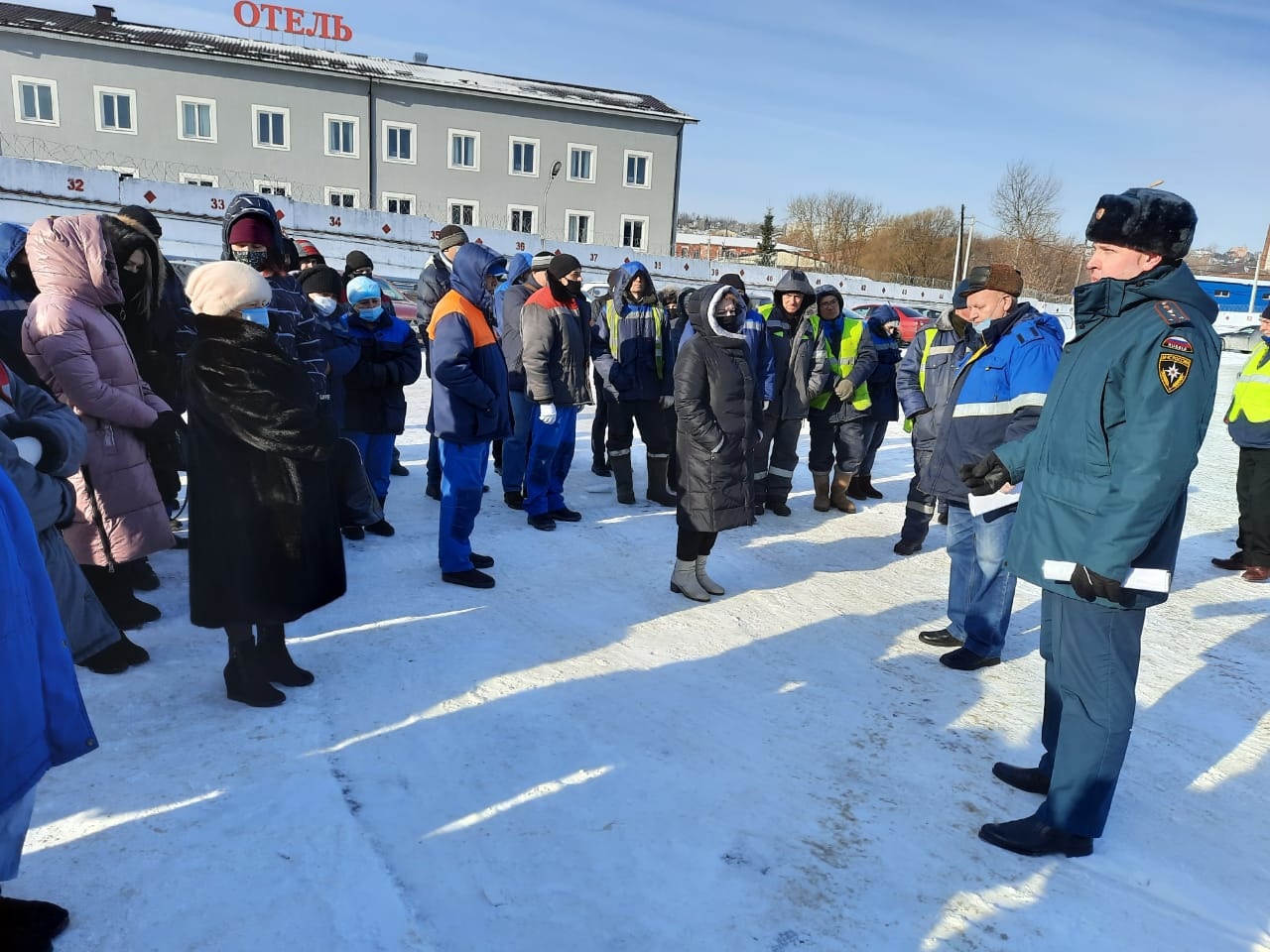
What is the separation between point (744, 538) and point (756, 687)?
247cm

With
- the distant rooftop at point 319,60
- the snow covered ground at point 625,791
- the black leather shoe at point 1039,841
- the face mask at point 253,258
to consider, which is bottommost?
the snow covered ground at point 625,791

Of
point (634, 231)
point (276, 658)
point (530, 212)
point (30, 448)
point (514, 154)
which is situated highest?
point (514, 154)

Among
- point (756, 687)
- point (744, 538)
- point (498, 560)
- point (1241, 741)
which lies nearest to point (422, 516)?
point (498, 560)

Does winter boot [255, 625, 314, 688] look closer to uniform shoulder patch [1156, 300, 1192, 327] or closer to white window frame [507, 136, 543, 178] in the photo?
uniform shoulder patch [1156, 300, 1192, 327]

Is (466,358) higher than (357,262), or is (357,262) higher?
(357,262)

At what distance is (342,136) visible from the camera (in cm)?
3228

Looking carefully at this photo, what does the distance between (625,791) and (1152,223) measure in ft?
8.35

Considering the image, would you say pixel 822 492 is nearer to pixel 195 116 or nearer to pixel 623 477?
pixel 623 477

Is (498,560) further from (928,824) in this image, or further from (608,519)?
(928,824)

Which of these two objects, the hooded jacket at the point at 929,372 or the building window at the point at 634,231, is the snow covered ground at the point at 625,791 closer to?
the hooded jacket at the point at 929,372

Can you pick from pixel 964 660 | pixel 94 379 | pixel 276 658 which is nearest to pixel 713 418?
pixel 964 660

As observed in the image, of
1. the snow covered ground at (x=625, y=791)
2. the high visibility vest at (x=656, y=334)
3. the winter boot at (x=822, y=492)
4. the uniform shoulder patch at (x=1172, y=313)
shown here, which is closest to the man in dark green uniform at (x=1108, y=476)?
the uniform shoulder patch at (x=1172, y=313)

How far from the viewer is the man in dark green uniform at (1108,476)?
2.35 metres

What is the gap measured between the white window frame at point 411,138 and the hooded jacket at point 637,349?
29.9 meters
